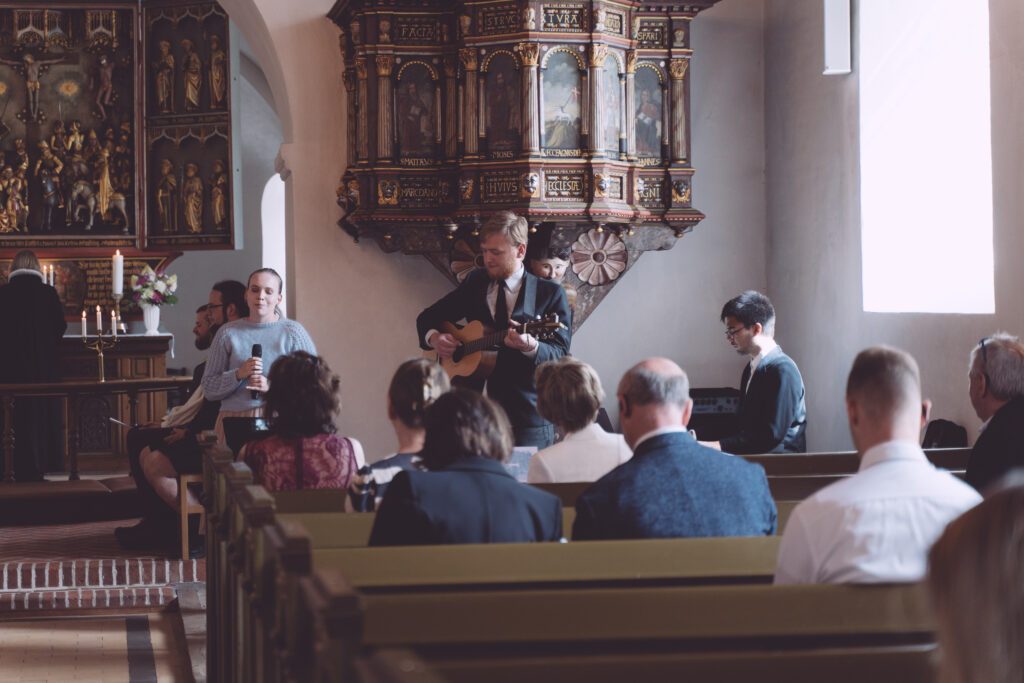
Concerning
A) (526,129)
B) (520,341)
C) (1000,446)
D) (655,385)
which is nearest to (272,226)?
(526,129)

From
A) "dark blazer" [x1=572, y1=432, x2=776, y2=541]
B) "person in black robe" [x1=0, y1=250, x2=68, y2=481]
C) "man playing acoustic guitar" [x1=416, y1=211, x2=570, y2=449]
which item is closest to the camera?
"dark blazer" [x1=572, y1=432, x2=776, y2=541]

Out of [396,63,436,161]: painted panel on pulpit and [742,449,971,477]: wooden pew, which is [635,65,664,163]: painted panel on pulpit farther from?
[742,449,971,477]: wooden pew

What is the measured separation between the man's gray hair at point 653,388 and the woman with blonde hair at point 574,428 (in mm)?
767

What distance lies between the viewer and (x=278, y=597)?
234 centimetres

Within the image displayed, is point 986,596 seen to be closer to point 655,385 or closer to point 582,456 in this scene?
point 655,385

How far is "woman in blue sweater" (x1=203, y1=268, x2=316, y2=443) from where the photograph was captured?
21.3ft

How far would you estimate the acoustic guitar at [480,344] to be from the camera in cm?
586

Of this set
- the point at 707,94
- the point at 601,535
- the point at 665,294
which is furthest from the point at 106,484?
the point at 601,535

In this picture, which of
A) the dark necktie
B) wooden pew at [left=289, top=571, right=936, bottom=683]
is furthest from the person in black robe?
wooden pew at [left=289, top=571, right=936, bottom=683]

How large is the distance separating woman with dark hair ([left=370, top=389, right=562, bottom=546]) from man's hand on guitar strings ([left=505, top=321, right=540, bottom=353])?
2.38 m

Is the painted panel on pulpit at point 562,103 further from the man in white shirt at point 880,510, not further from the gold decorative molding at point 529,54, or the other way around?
the man in white shirt at point 880,510

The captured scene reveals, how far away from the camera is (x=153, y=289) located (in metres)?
12.2

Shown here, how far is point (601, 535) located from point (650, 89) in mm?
6247

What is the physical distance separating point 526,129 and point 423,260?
1.43 meters
